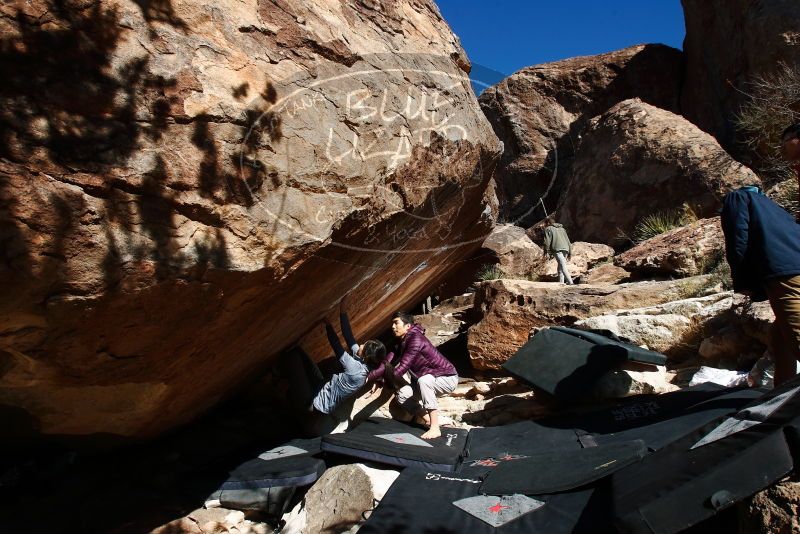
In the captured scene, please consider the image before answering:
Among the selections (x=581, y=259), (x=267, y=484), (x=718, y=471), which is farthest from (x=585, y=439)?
(x=581, y=259)

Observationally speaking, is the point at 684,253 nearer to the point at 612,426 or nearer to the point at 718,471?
the point at 612,426

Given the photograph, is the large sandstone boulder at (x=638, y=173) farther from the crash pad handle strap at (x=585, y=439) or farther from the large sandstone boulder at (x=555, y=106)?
the crash pad handle strap at (x=585, y=439)

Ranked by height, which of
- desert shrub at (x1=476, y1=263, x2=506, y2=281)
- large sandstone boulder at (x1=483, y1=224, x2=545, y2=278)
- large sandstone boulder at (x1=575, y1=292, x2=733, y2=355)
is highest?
large sandstone boulder at (x1=483, y1=224, x2=545, y2=278)

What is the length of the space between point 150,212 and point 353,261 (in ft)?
4.43

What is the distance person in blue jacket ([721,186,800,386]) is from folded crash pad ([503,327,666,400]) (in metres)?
1.38

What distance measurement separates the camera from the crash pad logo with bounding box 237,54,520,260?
8.25ft

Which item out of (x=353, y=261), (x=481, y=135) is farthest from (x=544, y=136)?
(x=353, y=261)

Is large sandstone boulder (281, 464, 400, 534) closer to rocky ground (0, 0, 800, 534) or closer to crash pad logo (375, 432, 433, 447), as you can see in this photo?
rocky ground (0, 0, 800, 534)

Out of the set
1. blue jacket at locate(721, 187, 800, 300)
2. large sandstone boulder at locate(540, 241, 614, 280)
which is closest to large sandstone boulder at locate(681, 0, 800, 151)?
large sandstone boulder at locate(540, 241, 614, 280)

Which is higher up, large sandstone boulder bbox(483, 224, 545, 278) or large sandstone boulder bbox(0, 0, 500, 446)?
large sandstone boulder bbox(483, 224, 545, 278)

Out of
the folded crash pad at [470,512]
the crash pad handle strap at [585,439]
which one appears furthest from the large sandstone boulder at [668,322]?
the folded crash pad at [470,512]

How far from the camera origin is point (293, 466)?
371 centimetres

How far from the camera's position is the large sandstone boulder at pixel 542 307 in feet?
19.7

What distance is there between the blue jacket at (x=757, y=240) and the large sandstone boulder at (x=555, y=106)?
1377 cm
